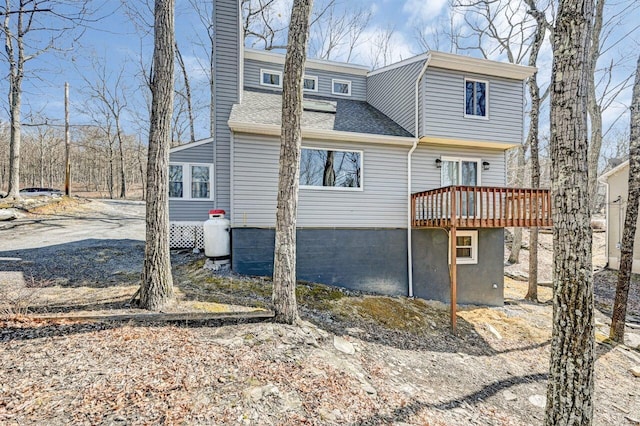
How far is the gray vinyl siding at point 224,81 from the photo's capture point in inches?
316

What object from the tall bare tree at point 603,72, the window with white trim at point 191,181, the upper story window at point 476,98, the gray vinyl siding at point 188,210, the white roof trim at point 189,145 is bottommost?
the gray vinyl siding at point 188,210

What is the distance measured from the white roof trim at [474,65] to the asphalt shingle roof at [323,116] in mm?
1800

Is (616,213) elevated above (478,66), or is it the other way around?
(478,66)

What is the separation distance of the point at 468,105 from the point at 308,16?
593cm

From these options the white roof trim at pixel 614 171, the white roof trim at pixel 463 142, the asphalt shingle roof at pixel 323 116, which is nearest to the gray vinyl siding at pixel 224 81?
the asphalt shingle roof at pixel 323 116

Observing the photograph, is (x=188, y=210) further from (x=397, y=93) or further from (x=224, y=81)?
(x=397, y=93)

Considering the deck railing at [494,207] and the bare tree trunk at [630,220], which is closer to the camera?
the bare tree trunk at [630,220]

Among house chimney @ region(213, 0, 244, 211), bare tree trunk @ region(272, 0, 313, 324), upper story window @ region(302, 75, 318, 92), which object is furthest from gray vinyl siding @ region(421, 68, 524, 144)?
house chimney @ region(213, 0, 244, 211)

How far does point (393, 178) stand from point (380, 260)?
2267 millimetres

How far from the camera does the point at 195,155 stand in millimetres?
11055

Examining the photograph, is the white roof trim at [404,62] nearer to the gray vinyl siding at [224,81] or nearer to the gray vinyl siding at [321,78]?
the gray vinyl siding at [321,78]

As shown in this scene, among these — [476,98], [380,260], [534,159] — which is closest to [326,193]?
[380,260]

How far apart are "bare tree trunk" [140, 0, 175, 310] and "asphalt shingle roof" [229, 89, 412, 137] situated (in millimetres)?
2344

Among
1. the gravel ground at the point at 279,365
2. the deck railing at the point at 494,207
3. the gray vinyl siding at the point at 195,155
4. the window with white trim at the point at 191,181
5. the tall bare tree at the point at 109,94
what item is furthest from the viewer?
the tall bare tree at the point at 109,94
